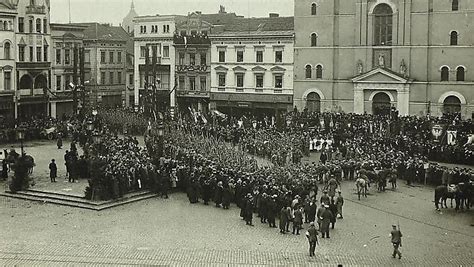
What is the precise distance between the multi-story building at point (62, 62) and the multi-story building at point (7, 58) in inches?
208

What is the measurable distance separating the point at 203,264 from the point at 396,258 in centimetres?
635

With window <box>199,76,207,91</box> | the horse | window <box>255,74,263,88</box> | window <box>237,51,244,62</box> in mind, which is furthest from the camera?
window <box>199,76,207,91</box>

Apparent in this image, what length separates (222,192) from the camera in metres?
27.4

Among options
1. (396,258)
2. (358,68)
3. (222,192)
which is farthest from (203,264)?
(358,68)

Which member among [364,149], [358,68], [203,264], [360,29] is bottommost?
[203,264]

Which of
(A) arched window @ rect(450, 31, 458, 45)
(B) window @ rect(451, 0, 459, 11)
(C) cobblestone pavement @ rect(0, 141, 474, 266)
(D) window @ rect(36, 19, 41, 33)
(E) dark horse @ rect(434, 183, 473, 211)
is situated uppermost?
(B) window @ rect(451, 0, 459, 11)

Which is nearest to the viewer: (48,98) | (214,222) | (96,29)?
(214,222)

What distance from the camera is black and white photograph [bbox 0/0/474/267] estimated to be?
2222 centimetres

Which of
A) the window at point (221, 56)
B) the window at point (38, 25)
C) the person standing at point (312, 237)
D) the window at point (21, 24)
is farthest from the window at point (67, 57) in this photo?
the person standing at point (312, 237)

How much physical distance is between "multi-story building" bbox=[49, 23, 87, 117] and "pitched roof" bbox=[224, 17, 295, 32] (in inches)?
616

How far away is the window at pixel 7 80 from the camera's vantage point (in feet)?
183

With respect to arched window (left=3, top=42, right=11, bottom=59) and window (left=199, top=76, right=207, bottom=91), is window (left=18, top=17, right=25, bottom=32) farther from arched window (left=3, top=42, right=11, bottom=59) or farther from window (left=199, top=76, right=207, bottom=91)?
window (left=199, top=76, right=207, bottom=91)

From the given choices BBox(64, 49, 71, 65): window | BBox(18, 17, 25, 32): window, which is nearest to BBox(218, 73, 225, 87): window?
BBox(64, 49, 71, 65): window

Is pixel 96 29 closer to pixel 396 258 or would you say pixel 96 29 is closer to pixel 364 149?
pixel 364 149
